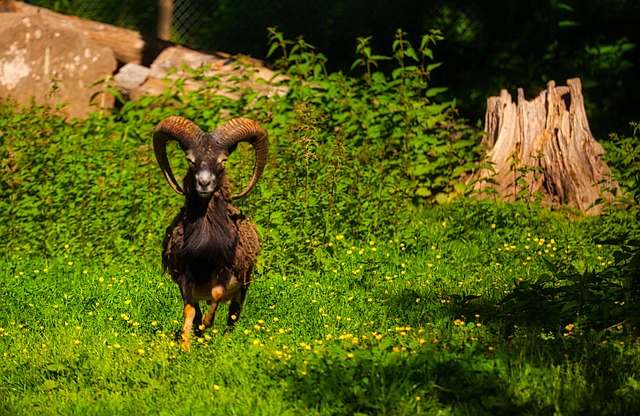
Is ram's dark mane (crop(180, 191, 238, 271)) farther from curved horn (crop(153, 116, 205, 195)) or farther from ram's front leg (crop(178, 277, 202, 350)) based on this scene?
curved horn (crop(153, 116, 205, 195))

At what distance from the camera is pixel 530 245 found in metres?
11.7

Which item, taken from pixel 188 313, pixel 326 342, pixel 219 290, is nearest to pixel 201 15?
pixel 219 290

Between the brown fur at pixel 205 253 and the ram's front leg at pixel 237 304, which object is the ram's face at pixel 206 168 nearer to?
the brown fur at pixel 205 253

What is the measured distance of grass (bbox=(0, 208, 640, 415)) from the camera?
6.82m

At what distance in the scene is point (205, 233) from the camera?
28.8 ft

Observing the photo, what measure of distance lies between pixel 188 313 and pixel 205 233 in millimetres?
654

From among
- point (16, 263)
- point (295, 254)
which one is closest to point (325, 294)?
point (295, 254)

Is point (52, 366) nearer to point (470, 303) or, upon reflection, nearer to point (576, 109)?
point (470, 303)

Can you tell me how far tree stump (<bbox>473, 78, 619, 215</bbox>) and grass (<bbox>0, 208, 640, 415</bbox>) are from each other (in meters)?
1.94

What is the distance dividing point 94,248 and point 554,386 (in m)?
6.77

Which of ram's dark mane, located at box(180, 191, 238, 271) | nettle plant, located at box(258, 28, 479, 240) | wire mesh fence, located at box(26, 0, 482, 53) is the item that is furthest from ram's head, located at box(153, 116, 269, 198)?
wire mesh fence, located at box(26, 0, 482, 53)

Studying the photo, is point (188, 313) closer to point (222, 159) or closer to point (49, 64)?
point (222, 159)

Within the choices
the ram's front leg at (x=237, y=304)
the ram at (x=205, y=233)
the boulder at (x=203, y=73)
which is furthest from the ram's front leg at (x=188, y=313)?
the boulder at (x=203, y=73)

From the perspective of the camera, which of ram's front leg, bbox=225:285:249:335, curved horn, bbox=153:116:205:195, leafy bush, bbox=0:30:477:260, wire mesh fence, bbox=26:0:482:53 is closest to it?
curved horn, bbox=153:116:205:195
